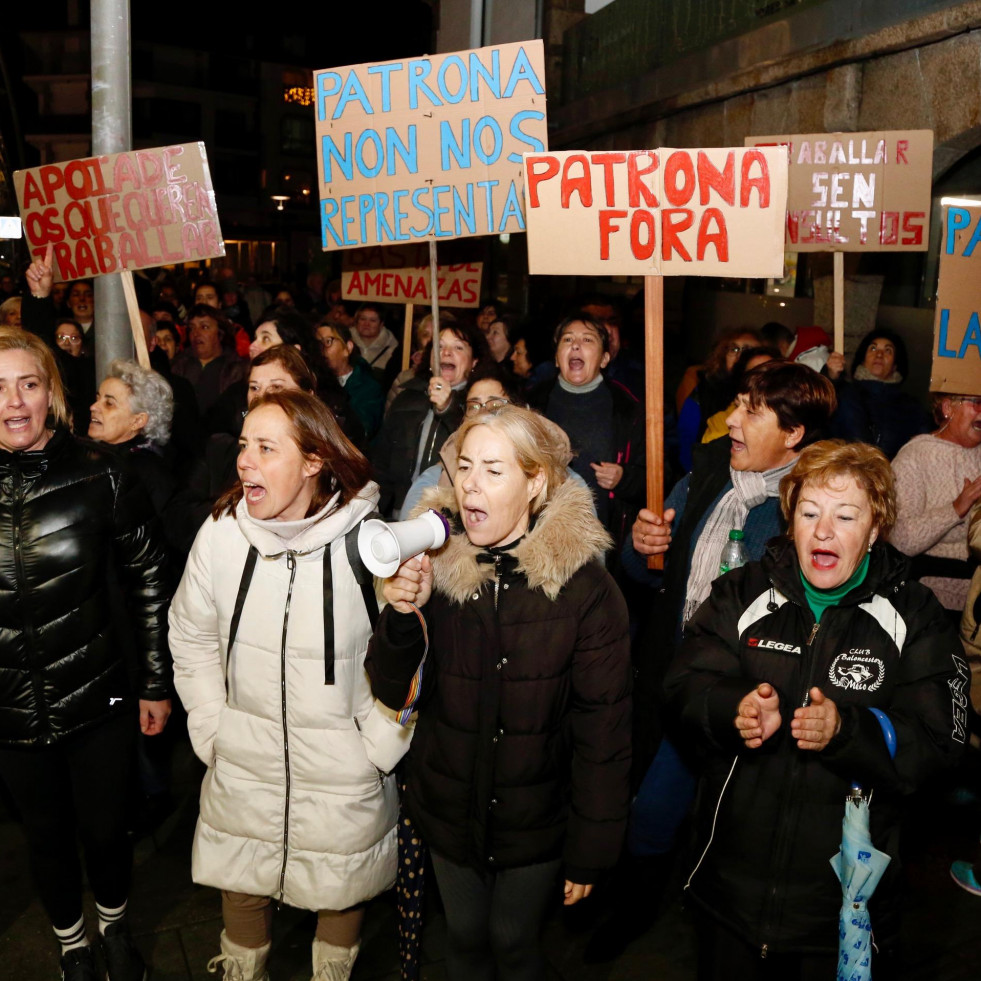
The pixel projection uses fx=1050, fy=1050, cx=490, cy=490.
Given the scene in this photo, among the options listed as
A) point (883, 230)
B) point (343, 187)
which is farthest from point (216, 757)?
point (883, 230)

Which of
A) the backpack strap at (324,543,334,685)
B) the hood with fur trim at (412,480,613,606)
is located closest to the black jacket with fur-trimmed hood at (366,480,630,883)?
the hood with fur trim at (412,480,613,606)

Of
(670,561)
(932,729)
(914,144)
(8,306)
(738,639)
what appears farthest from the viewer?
(8,306)

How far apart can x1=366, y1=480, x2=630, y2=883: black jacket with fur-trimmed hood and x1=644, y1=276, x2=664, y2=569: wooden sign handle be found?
96 centimetres

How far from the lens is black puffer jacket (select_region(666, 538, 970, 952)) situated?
2.59m

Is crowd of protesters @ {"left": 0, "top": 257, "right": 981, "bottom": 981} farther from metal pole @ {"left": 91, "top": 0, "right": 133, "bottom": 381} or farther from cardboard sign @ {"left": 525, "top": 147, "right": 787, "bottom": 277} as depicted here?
metal pole @ {"left": 91, "top": 0, "right": 133, "bottom": 381}

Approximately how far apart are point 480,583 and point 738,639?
691mm

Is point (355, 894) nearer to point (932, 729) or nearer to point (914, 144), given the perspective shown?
point (932, 729)

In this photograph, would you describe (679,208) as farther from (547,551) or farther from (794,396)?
(547,551)

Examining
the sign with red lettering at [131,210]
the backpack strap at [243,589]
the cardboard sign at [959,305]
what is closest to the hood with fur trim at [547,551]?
the backpack strap at [243,589]

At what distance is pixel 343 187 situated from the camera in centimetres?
592

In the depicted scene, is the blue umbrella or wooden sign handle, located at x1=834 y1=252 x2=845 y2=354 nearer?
the blue umbrella

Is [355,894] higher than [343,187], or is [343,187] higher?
[343,187]

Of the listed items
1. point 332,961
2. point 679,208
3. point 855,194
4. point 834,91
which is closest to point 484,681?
point 332,961

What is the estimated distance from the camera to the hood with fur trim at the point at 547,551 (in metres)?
2.74
